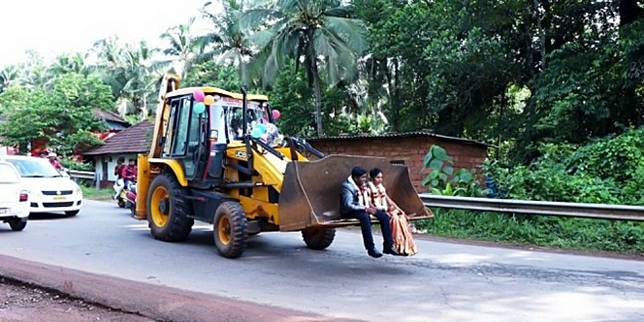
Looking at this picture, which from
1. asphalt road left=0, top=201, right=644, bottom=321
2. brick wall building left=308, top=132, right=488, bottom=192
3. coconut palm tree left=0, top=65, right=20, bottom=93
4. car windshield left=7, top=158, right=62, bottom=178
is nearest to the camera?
asphalt road left=0, top=201, right=644, bottom=321

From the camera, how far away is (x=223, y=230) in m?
9.38

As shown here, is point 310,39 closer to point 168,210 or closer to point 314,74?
point 314,74

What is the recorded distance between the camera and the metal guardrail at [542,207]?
34.6ft

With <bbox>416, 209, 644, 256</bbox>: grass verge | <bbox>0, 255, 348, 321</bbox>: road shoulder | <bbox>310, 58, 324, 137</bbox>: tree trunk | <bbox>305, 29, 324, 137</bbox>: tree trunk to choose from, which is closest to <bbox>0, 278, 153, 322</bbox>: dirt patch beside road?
<bbox>0, 255, 348, 321</bbox>: road shoulder

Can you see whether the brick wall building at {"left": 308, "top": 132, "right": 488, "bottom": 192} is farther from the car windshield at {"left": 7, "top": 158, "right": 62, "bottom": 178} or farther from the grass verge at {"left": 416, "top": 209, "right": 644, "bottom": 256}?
the car windshield at {"left": 7, "top": 158, "right": 62, "bottom": 178}

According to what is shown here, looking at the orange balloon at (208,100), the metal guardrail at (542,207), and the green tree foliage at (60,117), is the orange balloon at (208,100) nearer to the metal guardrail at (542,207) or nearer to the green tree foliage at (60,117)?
the metal guardrail at (542,207)

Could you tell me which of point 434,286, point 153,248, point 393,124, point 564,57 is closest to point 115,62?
point 393,124

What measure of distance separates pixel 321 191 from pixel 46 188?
371 inches

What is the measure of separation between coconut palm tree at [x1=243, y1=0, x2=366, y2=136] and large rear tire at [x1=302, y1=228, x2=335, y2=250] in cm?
2128

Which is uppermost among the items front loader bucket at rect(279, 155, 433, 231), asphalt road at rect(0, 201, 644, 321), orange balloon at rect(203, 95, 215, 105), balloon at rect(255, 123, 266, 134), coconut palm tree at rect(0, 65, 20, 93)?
coconut palm tree at rect(0, 65, 20, 93)

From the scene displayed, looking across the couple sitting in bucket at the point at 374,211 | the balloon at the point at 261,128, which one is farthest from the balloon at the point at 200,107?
the couple sitting in bucket at the point at 374,211

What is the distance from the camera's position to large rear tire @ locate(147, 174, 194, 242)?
34.2 ft

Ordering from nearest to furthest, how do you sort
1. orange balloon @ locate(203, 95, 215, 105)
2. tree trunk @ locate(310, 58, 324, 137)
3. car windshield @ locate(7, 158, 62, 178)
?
orange balloon @ locate(203, 95, 215, 105) → car windshield @ locate(7, 158, 62, 178) → tree trunk @ locate(310, 58, 324, 137)

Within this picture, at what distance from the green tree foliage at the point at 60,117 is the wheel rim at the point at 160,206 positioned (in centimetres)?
2409
